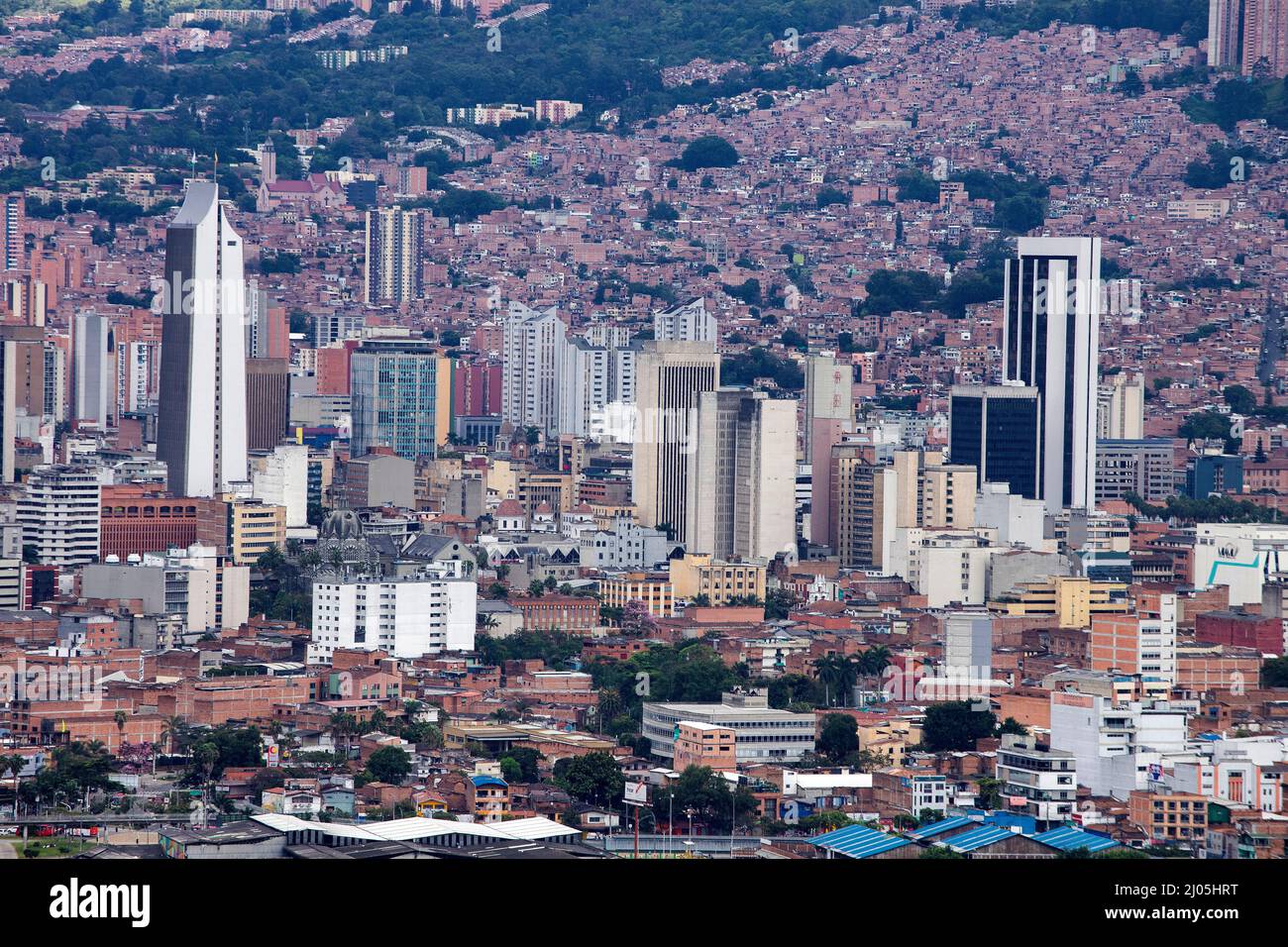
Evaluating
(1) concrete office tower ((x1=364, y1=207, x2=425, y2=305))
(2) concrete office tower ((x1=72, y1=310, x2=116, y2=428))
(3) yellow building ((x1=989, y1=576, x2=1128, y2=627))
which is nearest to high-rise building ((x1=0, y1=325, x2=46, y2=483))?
(2) concrete office tower ((x1=72, y1=310, x2=116, y2=428))

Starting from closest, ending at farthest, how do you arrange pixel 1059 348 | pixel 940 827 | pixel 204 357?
1. pixel 940 827
2. pixel 204 357
3. pixel 1059 348

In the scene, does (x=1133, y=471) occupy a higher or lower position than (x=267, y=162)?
lower

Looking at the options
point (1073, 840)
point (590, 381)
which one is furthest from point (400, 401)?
point (1073, 840)

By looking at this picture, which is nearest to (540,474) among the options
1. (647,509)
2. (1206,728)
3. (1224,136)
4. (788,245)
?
(647,509)

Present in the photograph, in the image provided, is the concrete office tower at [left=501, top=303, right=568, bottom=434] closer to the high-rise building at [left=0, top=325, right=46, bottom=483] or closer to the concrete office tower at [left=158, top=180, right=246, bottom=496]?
the high-rise building at [left=0, top=325, right=46, bottom=483]

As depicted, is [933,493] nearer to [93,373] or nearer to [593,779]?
[93,373]
